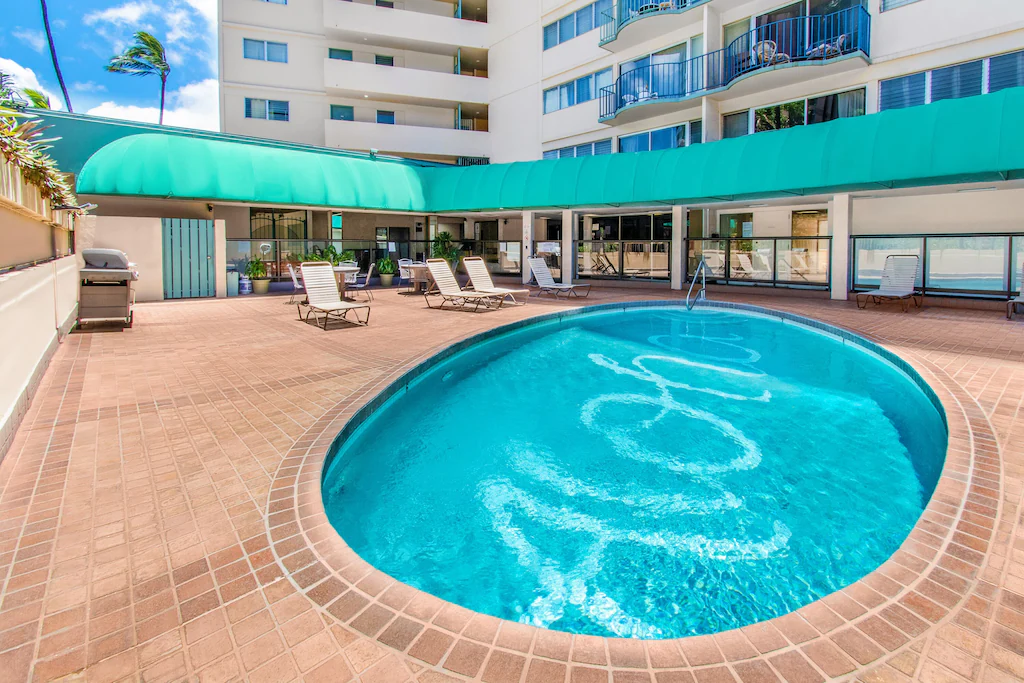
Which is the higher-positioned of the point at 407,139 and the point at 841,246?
the point at 407,139

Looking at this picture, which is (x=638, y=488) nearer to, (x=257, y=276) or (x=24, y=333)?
(x=24, y=333)

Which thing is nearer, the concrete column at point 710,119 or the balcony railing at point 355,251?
the balcony railing at point 355,251

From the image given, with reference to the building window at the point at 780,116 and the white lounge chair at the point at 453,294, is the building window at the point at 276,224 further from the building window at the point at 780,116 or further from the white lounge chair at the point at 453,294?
the building window at the point at 780,116

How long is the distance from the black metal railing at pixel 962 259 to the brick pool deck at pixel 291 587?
1080 centimetres

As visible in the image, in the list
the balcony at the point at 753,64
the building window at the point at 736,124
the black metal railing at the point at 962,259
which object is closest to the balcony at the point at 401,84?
the balcony at the point at 753,64

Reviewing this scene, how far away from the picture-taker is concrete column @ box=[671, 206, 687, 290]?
20.5 meters

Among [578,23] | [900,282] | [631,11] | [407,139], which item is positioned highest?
[578,23]

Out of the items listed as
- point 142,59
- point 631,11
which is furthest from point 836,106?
point 142,59

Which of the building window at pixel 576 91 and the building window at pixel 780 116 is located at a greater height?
the building window at pixel 576 91

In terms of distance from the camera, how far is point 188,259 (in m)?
16.9

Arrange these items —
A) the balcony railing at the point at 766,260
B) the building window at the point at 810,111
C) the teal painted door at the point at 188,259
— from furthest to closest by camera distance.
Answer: the balcony railing at the point at 766,260
the building window at the point at 810,111
the teal painted door at the point at 188,259

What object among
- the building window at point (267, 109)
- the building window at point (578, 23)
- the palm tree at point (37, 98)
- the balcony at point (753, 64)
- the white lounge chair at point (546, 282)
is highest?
the building window at point (578, 23)

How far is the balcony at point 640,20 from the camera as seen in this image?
20.4m

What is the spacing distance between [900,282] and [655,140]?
437 inches
